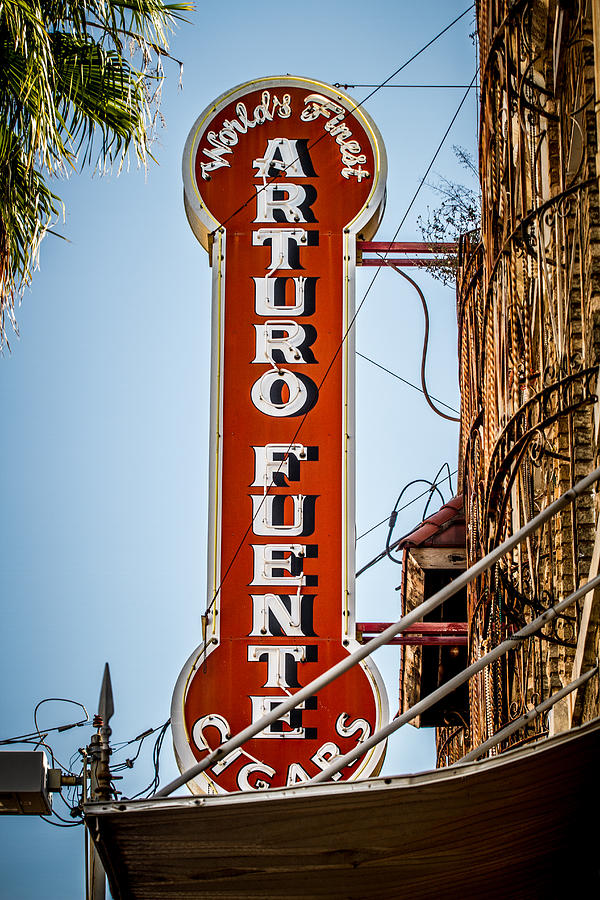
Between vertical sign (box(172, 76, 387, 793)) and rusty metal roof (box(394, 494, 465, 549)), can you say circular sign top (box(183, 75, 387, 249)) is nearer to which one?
vertical sign (box(172, 76, 387, 793))

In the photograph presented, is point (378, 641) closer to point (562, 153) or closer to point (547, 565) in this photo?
point (547, 565)

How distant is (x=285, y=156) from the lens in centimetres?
1452

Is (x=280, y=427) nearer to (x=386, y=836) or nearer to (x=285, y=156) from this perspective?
(x=285, y=156)

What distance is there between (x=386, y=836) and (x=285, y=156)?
10.4 m

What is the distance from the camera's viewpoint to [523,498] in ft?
34.0

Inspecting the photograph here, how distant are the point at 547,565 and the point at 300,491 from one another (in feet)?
11.5

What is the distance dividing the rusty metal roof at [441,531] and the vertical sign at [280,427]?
2.12m

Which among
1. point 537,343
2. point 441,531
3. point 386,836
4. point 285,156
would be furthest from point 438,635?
point 386,836

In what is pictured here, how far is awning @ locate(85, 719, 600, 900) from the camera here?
5.09 m

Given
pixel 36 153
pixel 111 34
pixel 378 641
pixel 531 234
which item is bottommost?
pixel 378 641

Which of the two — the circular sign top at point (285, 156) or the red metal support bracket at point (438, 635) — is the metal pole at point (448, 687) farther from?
the circular sign top at point (285, 156)

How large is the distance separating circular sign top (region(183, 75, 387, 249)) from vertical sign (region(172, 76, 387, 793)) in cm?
2

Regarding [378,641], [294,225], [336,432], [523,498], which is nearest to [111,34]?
[294,225]

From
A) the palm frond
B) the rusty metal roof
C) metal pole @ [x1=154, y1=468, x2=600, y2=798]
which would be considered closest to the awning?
metal pole @ [x1=154, y1=468, x2=600, y2=798]
